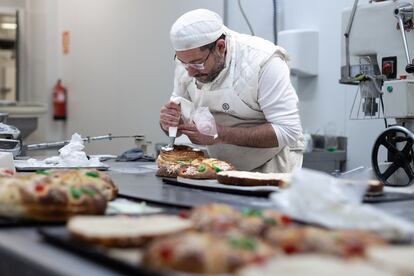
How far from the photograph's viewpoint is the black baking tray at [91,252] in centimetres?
113

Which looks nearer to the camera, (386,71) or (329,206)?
(329,206)

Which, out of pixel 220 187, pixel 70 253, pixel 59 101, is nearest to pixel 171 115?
pixel 220 187

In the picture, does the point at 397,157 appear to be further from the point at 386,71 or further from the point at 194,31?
the point at 194,31

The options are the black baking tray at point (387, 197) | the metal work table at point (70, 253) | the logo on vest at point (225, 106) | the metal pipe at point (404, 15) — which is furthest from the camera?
the metal pipe at point (404, 15)

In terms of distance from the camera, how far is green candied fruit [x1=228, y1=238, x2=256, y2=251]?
112cm

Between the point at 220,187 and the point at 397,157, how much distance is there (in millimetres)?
1259

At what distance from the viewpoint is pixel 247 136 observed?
9.12 feet

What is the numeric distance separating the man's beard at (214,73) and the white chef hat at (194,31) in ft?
0.33

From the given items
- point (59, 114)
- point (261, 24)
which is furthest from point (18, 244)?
point (59, 114)

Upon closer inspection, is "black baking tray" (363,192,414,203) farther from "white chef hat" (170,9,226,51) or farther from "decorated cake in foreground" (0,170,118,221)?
"white chef hat" (170,9,226,51)

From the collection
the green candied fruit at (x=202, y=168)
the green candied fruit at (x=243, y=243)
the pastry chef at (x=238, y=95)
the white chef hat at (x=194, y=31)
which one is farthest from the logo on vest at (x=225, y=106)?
the green candied fruit at (x=243, y=243)

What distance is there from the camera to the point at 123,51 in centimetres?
658

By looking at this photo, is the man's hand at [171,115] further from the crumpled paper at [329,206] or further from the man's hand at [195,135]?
the crumpled paper at [329,206]

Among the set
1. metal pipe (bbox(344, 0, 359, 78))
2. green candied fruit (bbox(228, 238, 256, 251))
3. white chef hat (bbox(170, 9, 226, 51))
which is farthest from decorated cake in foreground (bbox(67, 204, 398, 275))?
metal pipe (bbox(344, 0, 359, 78))
